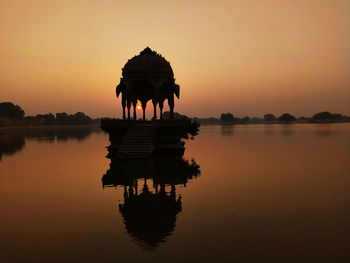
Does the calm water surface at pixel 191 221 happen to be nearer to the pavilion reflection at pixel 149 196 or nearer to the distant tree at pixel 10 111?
the pavilion reflection at pixel 149 196

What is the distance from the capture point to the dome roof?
104ft

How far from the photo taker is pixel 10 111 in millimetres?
156375

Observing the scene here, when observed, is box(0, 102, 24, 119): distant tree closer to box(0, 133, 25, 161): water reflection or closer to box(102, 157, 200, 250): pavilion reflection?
box(0, 133, 25, 161): water reflection

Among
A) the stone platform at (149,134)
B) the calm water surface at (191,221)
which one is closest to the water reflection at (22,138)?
the stone platform at (149,134)

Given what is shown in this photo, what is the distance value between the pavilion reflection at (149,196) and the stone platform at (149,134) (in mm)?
3582

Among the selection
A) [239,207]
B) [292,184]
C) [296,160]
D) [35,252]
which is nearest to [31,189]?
[35,252]

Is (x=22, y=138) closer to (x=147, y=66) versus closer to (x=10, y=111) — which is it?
(x=147, y=66)

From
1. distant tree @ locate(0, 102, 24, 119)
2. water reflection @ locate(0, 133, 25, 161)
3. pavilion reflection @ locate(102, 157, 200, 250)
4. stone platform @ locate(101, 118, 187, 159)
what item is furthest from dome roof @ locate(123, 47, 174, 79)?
distant tree @ locate(0, 102, 24, 119)

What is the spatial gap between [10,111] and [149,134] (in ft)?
489

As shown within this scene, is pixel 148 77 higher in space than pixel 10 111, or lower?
lower

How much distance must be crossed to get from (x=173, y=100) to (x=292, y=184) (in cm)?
2066

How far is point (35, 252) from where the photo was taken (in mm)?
7863

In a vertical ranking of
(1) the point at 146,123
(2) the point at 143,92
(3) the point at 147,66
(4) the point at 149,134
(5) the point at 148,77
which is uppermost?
(3) the point at 147,66

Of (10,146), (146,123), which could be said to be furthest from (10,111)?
(146,123)
